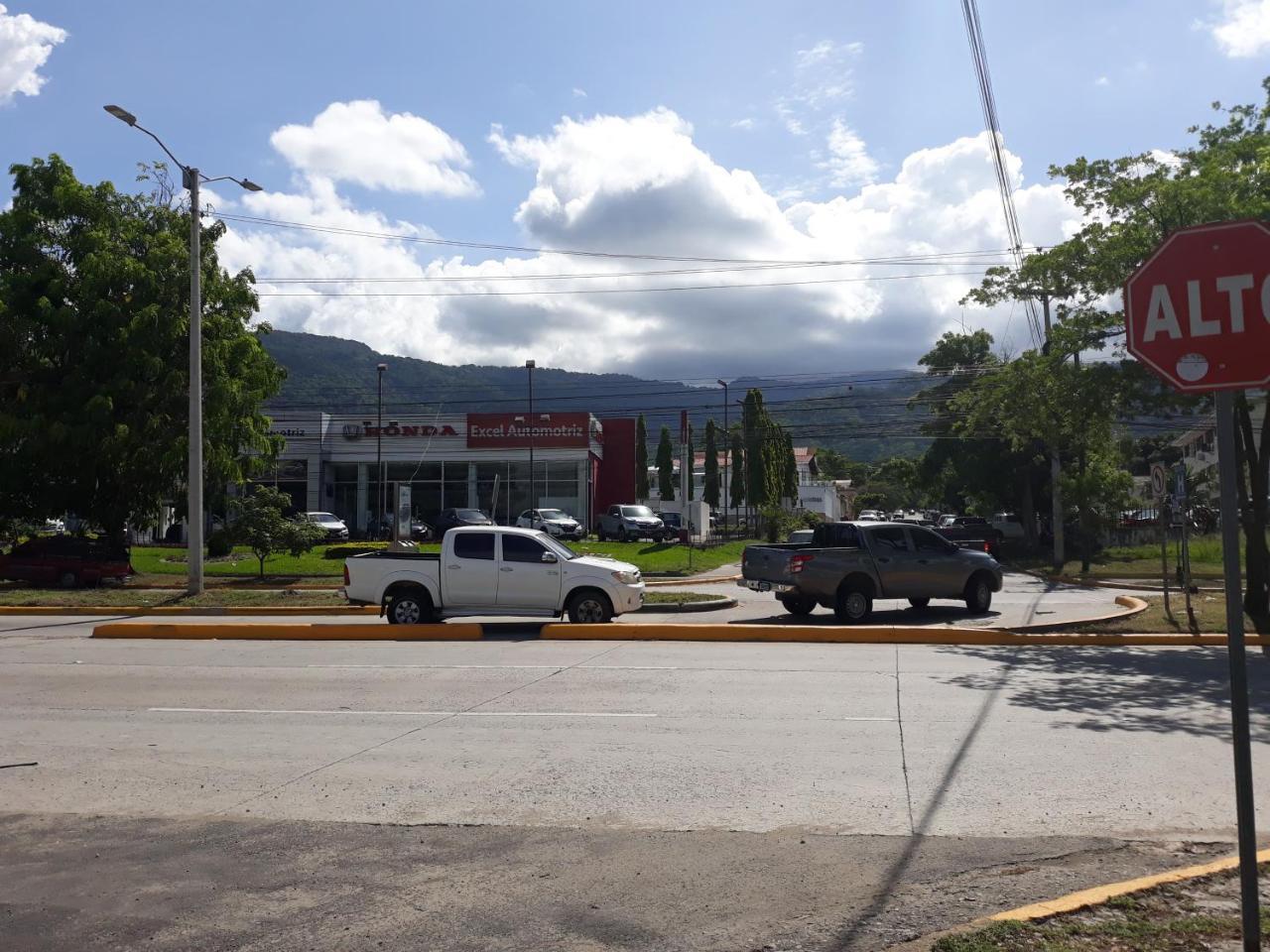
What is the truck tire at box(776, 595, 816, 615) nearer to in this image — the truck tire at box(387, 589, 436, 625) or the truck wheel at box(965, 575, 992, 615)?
the truck wheel at box(965, 575, 992, 615)

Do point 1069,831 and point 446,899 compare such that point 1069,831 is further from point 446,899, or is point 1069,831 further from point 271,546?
point 271,546

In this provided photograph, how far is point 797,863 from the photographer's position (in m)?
6.09

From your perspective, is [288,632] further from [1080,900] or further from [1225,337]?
[1225,337]

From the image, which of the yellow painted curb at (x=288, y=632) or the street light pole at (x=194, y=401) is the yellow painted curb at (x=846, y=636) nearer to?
the yellow painted curb at (x=288, y=632)

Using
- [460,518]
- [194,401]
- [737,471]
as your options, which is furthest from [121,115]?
[737,471]

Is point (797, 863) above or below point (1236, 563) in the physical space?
below

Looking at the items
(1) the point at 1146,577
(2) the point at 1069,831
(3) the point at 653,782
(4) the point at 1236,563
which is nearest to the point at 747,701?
(3) the point at 653,782

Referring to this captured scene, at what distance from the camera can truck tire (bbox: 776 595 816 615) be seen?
19844 millimetres

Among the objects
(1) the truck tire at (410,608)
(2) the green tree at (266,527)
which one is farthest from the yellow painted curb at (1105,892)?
(2) the green tree at (266,527)

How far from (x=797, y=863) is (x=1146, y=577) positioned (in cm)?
3017

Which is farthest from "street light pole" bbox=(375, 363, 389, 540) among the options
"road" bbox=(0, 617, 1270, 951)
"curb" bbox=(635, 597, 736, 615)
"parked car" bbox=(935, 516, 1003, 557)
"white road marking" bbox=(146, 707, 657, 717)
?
"white road marking" bbox=(146, 707, 657, 717)

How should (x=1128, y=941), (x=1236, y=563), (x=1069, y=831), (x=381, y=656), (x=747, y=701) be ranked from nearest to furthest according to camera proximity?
1. (x=1236, y=563)
2. (x=1128, y=941)
3. (x=1069, y=831)
4. (x=747, y=701)
5. (x=381, y=656)

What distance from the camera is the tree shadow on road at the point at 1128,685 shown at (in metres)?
10.1

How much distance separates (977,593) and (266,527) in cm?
1808
